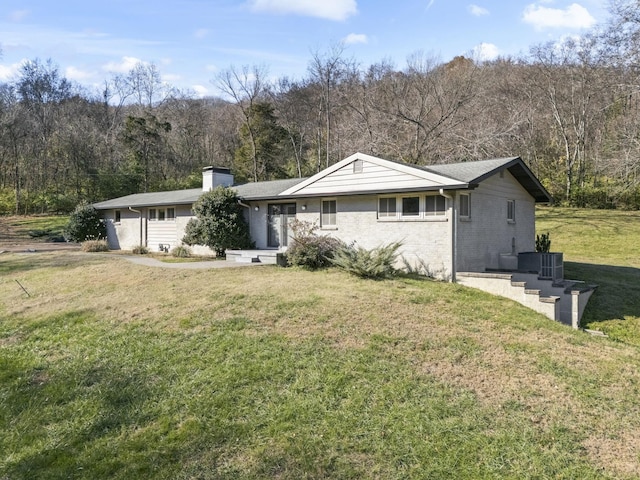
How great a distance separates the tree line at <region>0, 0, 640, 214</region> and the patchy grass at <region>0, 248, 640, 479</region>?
56.2ft

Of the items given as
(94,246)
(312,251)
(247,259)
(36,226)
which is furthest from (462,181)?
(36,226)

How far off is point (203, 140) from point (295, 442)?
44386mm

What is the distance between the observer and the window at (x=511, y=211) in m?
13.9

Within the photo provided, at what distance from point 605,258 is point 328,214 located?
13777mm

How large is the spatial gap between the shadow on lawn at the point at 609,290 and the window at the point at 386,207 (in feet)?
18.5

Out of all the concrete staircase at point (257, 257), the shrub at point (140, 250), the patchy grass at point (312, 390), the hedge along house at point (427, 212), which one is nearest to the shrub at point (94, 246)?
the shrub at point (140, 250)

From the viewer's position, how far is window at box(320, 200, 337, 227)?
14045mm

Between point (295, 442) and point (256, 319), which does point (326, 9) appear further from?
point (295, 442)

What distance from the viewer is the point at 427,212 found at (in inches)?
462

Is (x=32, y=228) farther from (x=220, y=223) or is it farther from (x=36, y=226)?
(x=220, y=223)

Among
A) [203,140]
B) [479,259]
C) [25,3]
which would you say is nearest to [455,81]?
[479,259]

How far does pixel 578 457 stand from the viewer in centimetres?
416

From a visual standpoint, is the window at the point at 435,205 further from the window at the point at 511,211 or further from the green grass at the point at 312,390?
the window at the point at 511,211

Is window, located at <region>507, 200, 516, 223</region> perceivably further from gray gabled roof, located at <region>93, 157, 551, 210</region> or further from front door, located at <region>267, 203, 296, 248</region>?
front door, located at <region>267, 203, 296, 248</region>
